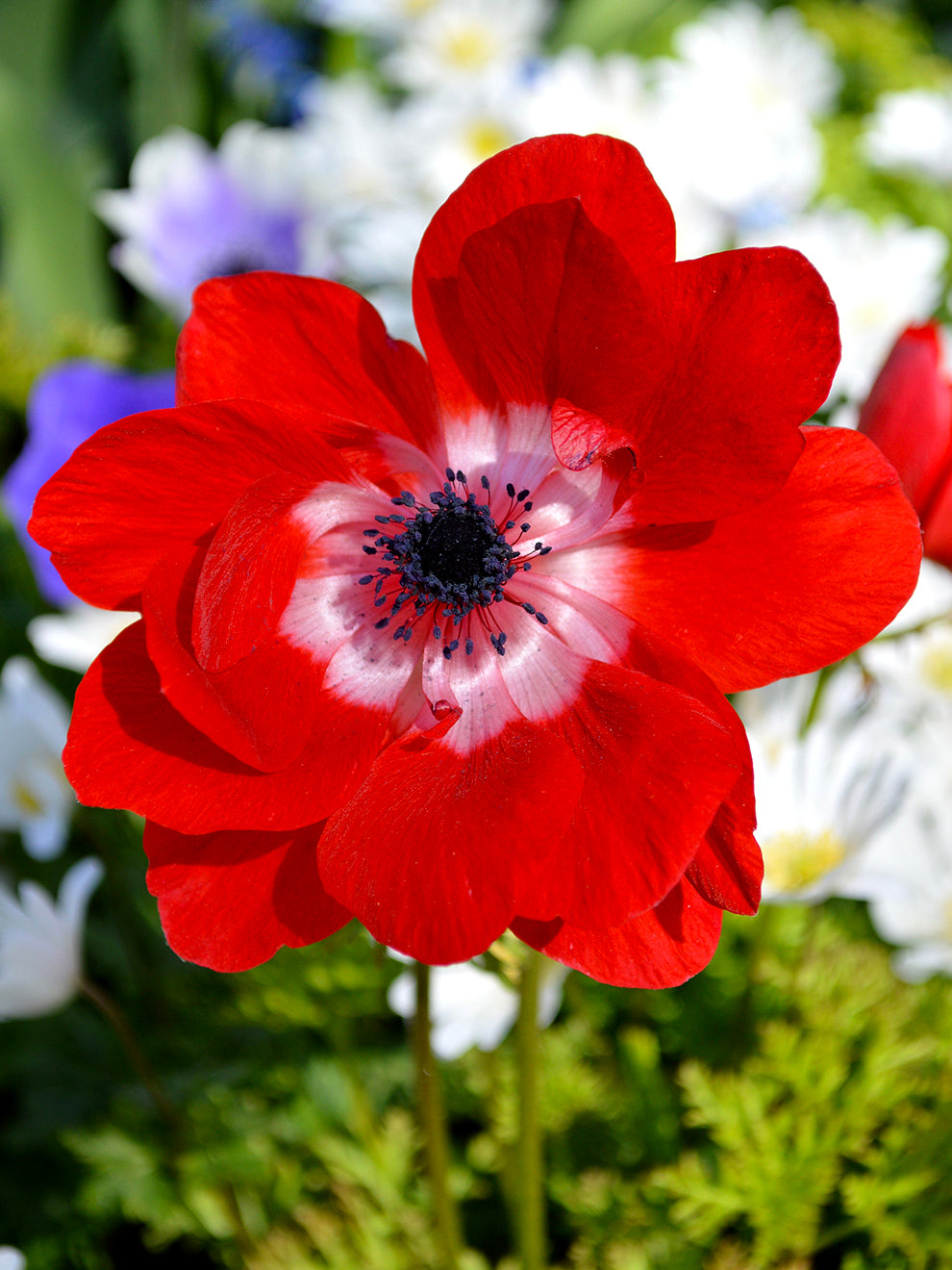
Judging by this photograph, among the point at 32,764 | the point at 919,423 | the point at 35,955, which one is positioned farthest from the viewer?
the point at 32,764

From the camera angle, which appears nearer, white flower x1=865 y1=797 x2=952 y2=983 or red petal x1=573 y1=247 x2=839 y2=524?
red petal x1=573 y1=247 x2=839 y2=524

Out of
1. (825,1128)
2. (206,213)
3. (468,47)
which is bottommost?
(825,1128)

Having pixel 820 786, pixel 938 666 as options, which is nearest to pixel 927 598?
pixel 820 786

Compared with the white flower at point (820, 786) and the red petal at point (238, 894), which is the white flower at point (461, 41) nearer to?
the white flower at point (820, 786)

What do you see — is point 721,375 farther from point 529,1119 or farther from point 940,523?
point 529,1119

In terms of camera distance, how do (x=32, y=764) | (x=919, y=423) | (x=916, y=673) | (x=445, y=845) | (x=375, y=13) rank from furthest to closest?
1. (x=375, y=13)
2. (x=916, y=673)
3. (x=32, y=764)
4. (x=919, y=423)
5. (x=445, y=845)

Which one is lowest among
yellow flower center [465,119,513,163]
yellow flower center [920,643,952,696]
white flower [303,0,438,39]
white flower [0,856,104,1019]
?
white flower [0,856,104,1019]

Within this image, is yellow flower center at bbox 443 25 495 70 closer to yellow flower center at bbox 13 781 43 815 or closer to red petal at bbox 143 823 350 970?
yellow flower center at bbox 13 781 43 815

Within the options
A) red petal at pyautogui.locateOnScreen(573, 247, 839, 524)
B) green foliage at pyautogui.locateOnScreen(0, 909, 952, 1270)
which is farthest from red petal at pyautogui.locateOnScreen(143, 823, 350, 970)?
green foliage at pyautogui.locateOnScreen(0, 909, 952, 1270)
